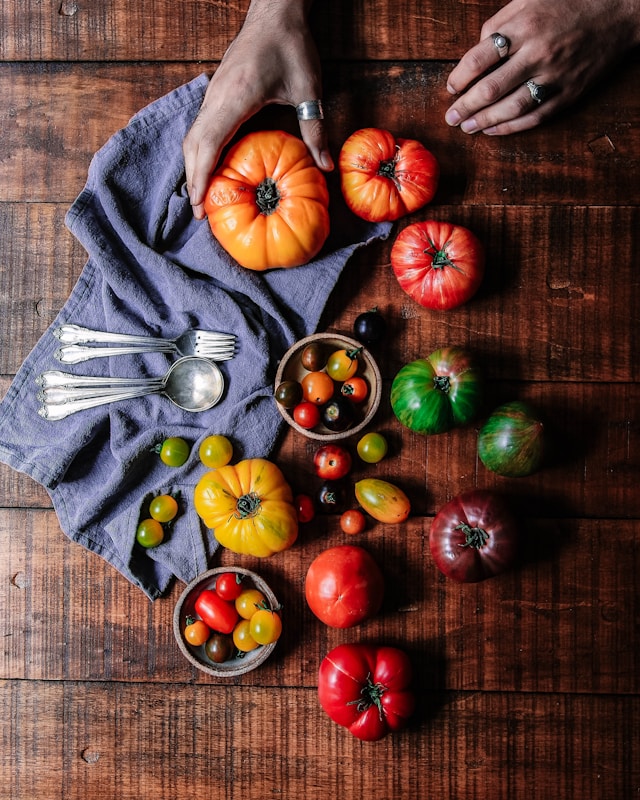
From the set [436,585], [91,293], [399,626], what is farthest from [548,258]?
[91,293]

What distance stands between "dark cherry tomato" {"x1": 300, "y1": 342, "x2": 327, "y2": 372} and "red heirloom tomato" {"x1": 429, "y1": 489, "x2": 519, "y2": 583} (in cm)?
41

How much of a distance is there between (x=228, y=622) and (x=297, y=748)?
0.35 metres

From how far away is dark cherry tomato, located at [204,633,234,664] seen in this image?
1.67 meters

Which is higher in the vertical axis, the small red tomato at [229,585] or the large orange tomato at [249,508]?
the large orange tomato at [249,508]

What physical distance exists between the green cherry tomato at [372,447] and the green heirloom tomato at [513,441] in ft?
0.69

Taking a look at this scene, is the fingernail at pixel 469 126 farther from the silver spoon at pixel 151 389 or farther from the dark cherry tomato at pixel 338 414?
the silver spoon at pixel 151 389

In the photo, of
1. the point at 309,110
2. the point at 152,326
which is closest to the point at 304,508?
the point at 152,326

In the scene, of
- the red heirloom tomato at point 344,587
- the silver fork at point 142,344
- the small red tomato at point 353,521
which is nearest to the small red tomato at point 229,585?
the red heirloom tomato at point 344,587

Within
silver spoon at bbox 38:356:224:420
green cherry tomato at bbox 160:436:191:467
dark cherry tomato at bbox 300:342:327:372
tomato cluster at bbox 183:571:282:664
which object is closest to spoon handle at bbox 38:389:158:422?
silver spoon at bbox 38:356:224:420

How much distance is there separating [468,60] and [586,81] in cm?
27

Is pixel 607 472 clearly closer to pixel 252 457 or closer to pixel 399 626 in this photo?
pixel 399 626

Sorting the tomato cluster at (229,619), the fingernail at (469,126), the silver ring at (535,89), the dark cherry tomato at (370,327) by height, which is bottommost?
the tomato cluster at (229,619)

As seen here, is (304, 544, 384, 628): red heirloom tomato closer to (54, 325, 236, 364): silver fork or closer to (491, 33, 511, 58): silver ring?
(54, 325, 236, 364): silver fork

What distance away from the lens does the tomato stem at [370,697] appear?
5.34 ft
